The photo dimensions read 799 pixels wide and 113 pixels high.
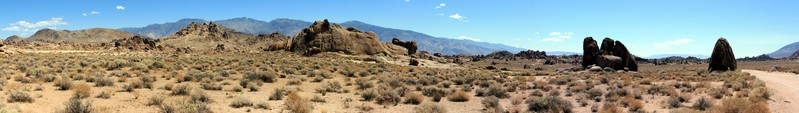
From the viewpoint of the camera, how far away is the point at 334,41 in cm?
6256

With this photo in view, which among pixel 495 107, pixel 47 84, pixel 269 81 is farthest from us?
pixel 269 81

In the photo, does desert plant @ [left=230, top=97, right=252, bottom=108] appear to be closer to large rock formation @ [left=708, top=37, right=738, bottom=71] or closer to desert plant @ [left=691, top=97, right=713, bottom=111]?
desert plant @ [left=691, top=97, right=713, bottom=111]

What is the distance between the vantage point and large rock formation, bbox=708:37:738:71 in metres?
41.5

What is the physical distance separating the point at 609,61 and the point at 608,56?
4.88 ft

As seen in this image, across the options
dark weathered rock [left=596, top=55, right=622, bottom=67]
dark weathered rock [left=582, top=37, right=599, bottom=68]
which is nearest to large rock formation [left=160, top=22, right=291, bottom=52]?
dark weathered rock [left=582, top=37, right=599, bottom=68]

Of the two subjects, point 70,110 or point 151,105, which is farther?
point 151,105

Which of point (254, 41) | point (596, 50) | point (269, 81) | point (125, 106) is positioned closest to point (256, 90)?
point (269, 81)

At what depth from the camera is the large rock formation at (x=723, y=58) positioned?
41531mm

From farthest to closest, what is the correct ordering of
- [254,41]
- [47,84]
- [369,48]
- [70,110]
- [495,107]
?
[254,41], [369,48], [47,84], [495,107], [70,110]

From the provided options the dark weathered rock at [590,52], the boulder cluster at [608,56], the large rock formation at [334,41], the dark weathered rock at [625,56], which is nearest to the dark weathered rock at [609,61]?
the boulder cluster at [608,56]

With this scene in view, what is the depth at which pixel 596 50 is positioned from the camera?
2087 inches

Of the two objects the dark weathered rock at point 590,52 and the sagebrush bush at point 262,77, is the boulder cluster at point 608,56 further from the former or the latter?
the sagebrush bush at point 262,77

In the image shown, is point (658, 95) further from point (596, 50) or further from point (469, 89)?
point (596, 50)

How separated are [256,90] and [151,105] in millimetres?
5639
